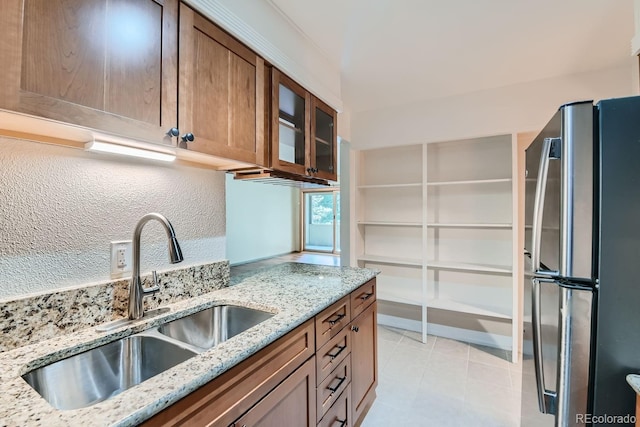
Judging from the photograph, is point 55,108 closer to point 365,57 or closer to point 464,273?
point 365,57

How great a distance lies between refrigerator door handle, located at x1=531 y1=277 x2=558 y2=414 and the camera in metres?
1.04

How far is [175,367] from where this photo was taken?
0.76 m

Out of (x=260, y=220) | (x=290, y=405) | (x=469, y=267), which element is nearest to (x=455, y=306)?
(x=469, y=267)

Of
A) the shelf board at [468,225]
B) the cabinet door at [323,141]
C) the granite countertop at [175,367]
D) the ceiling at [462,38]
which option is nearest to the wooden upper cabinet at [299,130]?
the cabinet door at [323,141]

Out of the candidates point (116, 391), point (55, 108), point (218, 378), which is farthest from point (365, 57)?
point (116, 391)

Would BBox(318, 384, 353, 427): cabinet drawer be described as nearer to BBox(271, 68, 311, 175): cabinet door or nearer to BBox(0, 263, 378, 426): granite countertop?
BBox(0, 263, 378, 426): granite countertop

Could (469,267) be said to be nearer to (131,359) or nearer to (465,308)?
(465,308)

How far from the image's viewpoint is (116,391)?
0.97m

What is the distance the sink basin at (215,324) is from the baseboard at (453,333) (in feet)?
7.91

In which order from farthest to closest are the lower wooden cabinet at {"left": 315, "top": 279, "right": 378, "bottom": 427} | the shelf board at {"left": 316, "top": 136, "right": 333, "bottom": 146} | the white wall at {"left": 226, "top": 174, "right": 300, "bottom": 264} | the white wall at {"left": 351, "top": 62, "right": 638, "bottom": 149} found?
the white wall at {"left": 226, "top": 174, "right": 300, "bottom": 264}
the white wall at {"left": 351, "top": 62, "right": 638, "bottom": 149}
the shelf board at {"left": 316, "top": 136, "right": 333, "bottom": 146}
the lower wooden cabinet at {"left": 315, "top": 279, "right": 378, "bottom": 427}

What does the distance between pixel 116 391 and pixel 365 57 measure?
2.37m

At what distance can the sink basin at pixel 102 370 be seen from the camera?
82 centimetres

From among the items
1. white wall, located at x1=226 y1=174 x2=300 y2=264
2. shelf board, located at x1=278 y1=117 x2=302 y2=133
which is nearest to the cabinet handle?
shelf board, located at x1=278 y1=117 x2=302 y2=133

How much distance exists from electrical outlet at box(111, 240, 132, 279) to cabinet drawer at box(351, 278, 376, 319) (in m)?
1.10
